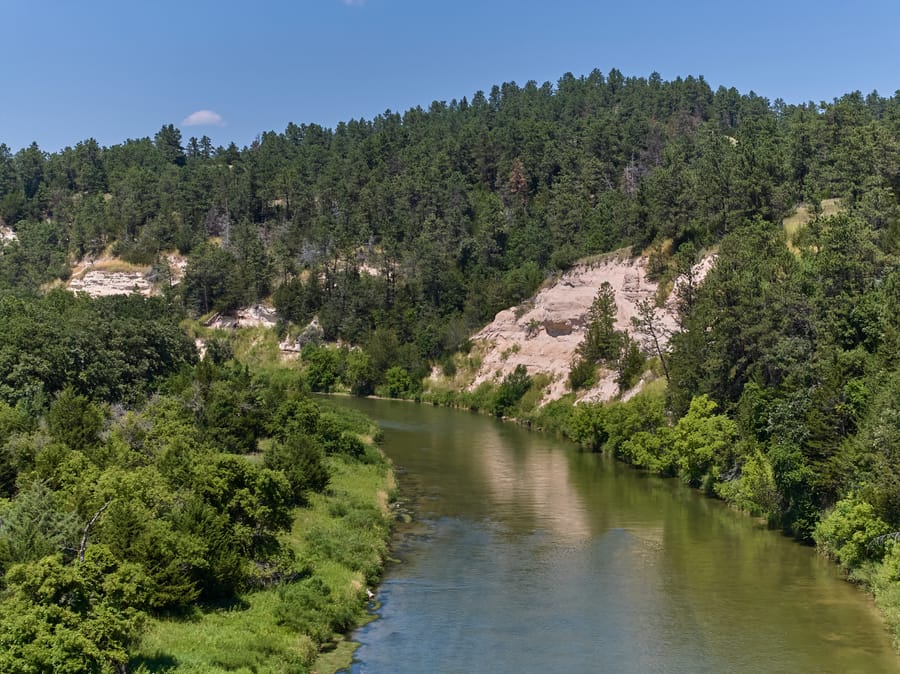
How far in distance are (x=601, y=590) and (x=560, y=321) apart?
225ft

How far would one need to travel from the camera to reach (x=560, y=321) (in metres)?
107

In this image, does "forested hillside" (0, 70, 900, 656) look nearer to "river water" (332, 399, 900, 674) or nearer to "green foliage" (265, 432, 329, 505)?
"green foliage" (265, 432, 329, 505)

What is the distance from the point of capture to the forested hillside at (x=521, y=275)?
1849 inches

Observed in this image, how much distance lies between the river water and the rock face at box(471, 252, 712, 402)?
1439 inches

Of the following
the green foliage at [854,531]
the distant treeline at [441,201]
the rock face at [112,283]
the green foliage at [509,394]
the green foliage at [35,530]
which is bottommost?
the green foliage at [854,531]

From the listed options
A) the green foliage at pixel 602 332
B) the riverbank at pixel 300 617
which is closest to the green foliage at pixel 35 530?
the riverbank at pixel 300 617

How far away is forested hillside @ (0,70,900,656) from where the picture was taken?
4697cm

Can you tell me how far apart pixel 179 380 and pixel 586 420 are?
33592 mm

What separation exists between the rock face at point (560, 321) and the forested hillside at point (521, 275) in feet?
10.0

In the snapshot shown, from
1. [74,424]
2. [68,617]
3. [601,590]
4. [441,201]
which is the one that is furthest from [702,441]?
[441,201]

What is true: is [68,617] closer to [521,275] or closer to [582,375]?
[582,375]

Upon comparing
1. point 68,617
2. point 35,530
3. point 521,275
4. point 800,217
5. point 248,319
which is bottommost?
point 68,617

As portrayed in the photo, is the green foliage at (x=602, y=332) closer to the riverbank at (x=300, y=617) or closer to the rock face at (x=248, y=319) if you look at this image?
the riverbank at (x=300, y=617)

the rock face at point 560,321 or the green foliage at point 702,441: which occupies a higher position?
the rock face at point 560,321
